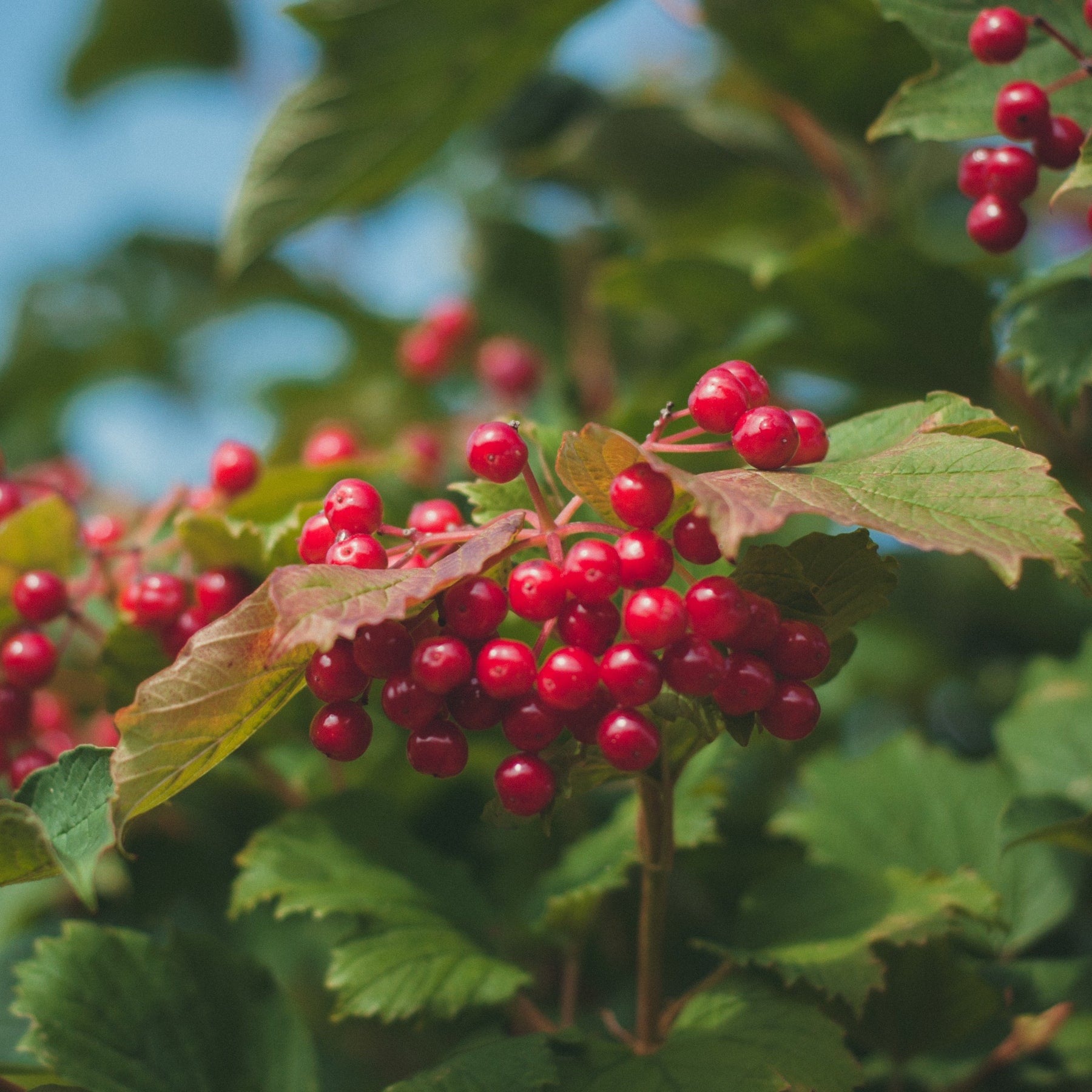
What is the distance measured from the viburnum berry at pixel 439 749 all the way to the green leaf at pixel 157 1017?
1.23ft

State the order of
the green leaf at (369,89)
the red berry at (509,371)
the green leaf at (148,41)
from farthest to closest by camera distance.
Result: 1. the green leaf at (148,41)
2. the red berry at (509,371)
3. the green leaf at (369,89)

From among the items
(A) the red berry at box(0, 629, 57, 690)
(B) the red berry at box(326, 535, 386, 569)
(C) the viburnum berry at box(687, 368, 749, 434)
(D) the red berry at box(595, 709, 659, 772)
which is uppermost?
(C) the viburnum berry at box(687, 368, 749, 434)

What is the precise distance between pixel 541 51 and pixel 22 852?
1105mm

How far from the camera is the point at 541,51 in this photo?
1.29m

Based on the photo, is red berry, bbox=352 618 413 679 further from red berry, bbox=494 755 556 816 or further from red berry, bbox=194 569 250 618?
red berry, bbox=194 569 250 618

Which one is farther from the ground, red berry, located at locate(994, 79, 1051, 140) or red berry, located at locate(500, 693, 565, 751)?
red berry, located at locate(994, 79, 1051, 140)

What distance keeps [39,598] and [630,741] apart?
0.57m

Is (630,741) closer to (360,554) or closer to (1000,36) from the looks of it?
(360,554)

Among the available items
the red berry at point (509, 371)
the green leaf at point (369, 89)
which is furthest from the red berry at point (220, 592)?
the red berry at point (509, 371)

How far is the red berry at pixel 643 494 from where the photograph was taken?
0.56 meters

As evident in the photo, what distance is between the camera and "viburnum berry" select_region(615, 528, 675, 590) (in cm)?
55

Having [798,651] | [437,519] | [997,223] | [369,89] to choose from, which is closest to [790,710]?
[798,651]

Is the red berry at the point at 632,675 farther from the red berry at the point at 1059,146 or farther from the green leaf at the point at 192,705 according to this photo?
the red berry at the point at 1059,146

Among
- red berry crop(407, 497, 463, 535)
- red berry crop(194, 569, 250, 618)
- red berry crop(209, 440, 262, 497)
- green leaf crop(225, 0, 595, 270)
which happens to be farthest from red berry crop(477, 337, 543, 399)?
red berry crop(407, 497, 463, 535)
